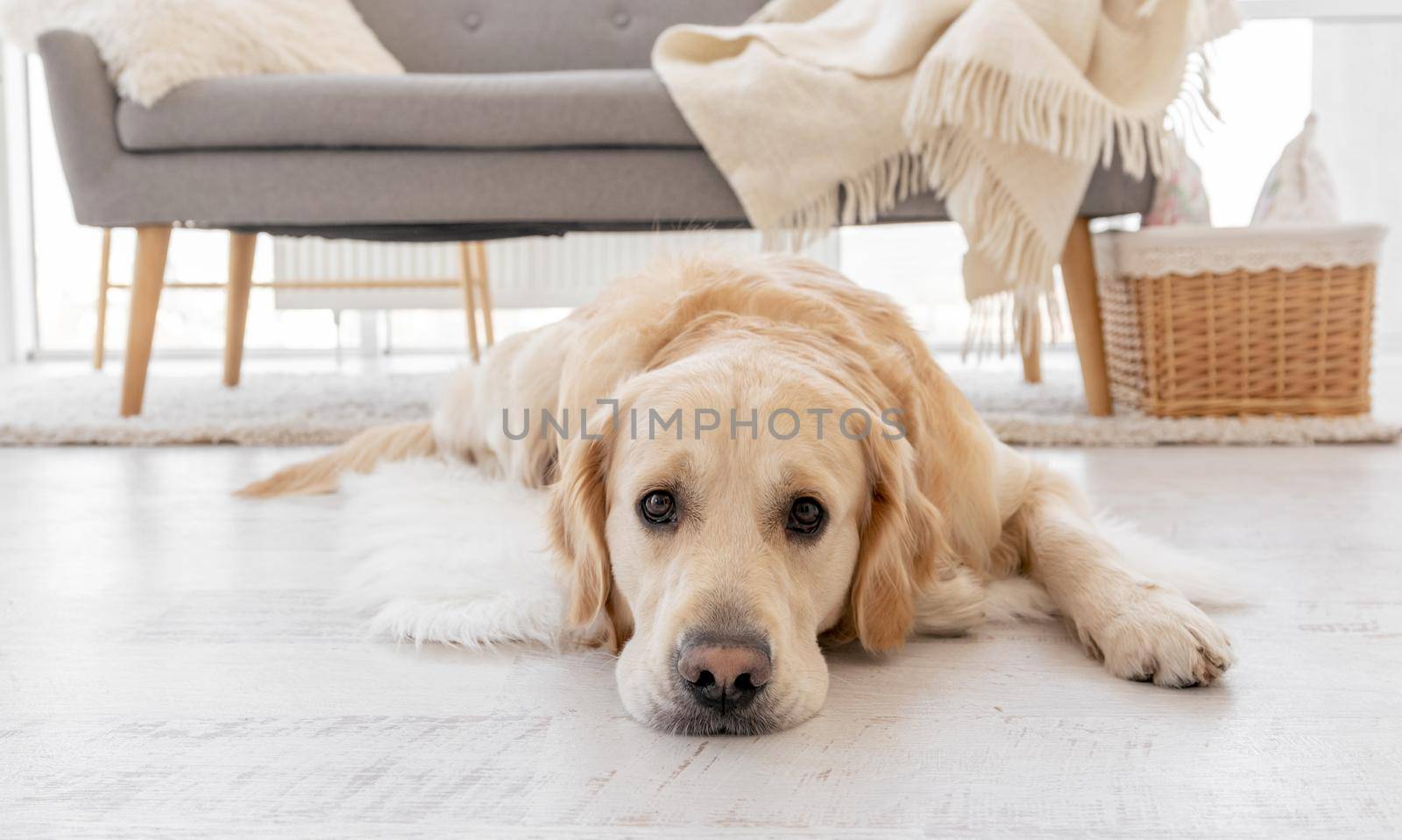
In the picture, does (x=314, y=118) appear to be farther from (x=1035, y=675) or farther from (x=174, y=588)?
(x=1035, y=675)

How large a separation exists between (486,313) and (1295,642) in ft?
15.1

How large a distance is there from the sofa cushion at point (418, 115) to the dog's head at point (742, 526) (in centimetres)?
183

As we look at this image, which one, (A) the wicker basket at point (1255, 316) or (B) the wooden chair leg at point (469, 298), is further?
(B) the wooden chair leg at point (469, 298)

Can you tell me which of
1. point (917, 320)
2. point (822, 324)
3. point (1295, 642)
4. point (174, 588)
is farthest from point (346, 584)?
point (1295, 642)

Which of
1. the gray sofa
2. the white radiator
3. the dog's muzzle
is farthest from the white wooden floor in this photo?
the white radiator

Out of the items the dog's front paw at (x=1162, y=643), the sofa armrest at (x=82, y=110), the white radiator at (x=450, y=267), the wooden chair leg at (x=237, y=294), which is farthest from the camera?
the white radiator at (x=450, y=267)

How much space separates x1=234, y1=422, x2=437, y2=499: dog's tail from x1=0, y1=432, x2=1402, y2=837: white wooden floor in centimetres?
63

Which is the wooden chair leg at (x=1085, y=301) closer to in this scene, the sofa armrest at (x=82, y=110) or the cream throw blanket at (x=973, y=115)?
the cream throw blanket at (x=973, y=115)

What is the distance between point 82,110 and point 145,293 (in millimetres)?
515

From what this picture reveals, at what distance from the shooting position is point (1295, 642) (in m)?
1.29

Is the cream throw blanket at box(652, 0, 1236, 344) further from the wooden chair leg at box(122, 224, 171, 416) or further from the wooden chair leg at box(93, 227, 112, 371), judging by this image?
the wooden chair leg at box(93, 227, 112, 371)

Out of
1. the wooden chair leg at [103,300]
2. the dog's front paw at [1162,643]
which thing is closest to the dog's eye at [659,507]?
the dog's front paw at [1162,643]

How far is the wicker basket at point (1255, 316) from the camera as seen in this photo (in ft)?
9.91

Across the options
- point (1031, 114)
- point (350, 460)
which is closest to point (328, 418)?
point (350, 460)
